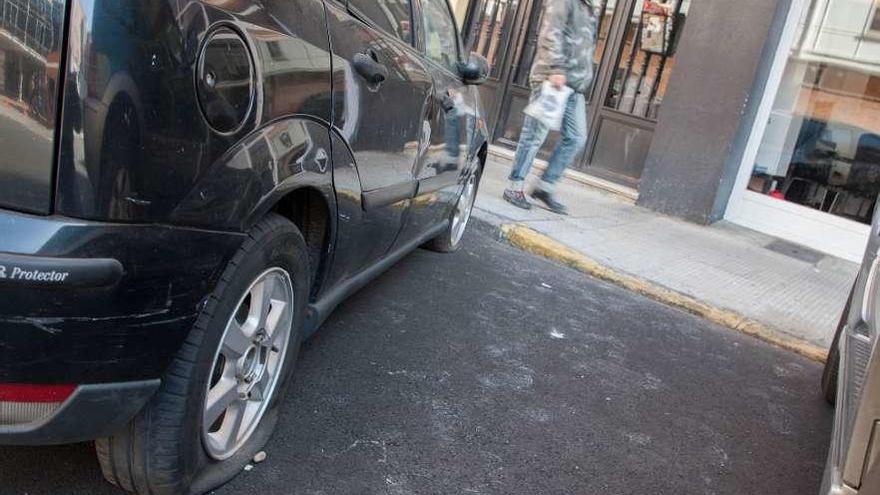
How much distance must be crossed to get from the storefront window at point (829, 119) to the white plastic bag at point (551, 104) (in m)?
2.79

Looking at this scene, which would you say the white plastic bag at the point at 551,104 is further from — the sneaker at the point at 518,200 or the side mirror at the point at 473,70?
the side mirror at the point at 473,70

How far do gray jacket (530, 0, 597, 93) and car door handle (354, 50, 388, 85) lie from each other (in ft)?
13.0

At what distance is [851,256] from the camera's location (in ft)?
24.5

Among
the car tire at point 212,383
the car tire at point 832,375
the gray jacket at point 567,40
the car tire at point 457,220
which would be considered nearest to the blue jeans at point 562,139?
the gray jacket at point 567,40

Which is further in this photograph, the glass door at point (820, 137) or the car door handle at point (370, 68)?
the glass door at point (820, 137)

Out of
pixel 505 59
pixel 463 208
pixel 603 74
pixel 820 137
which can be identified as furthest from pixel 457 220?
Result: pixel 505 59

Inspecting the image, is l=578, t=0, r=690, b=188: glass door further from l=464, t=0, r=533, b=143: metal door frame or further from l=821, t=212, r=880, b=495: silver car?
l=821, t=212, r=880, b=495: silver car

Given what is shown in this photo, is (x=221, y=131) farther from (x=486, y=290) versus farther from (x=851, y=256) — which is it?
(x=851, y=256)

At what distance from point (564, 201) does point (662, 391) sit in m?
4.05

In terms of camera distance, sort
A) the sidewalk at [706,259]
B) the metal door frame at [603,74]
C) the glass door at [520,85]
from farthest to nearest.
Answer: the glass door at [520,85] < the metal door frame at [603,74] < the sidewalk at [706,259]

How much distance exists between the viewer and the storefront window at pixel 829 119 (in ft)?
24.8

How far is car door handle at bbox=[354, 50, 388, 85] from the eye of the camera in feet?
8.20

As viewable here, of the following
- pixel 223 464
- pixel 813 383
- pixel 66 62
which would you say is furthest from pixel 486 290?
pixel 66 62

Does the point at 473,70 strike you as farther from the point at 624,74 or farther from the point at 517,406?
the point at 624,74
